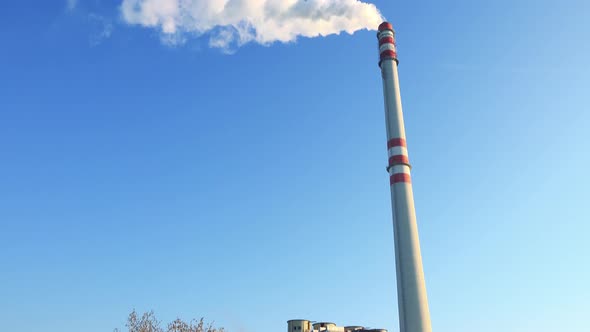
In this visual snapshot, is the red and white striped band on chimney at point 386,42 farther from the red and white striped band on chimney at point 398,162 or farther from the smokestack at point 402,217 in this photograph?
the red and white striped band on chimney at point 398,162

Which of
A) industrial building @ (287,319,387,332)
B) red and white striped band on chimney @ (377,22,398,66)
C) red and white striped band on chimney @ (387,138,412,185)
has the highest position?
red and white striped band on chimney @ (377,22,398,66)

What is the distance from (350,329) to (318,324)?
3.89 meters

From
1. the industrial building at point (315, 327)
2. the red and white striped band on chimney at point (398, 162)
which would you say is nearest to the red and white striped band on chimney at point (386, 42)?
the red and white striped band on chimney at point (398, 162)

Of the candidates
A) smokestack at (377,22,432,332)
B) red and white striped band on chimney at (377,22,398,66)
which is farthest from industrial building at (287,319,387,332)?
red and white striped band on chimney at (377,22,398,66)

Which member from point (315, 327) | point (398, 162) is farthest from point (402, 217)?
point (315, 327)

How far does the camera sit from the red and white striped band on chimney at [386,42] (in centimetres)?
4691

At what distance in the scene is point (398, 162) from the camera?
40938 millimetres

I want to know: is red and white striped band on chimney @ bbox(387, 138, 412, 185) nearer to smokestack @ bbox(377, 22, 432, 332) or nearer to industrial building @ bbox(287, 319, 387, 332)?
smokestack @ bbox(377, 22, 432, 332)

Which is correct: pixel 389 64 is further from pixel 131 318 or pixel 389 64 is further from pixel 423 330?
pixel 131 318

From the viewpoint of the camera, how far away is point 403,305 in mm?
36406

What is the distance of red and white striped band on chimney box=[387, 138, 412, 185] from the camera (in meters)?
40.4

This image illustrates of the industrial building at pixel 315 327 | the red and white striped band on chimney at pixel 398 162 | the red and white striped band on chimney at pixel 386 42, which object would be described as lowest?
the industrial building at pixel 315 327

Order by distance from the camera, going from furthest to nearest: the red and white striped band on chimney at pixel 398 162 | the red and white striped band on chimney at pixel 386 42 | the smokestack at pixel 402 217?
the red and white striped band on chimney at pixel 386 42 → the red and white striped band on chimney at pixel 398 162 → the smokestack at pixel 402 217

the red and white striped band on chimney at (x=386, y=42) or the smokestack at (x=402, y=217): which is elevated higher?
the red and white striped band on chimney at (x=386, y=42)
